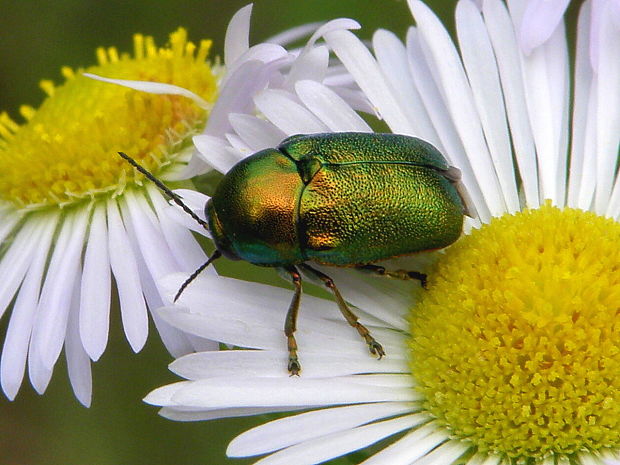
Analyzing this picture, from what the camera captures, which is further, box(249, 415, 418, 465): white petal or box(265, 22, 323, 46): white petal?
box(265, 22, 323, 46): white petal

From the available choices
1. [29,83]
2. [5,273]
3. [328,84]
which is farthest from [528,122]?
[29,83]

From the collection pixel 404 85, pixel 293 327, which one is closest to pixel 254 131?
pixel 404 85

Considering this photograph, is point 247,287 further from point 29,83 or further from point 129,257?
point 29,83

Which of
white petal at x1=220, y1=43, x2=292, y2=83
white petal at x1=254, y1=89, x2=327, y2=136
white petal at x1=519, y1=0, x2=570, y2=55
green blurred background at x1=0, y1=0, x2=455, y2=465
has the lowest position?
green blurred background at x1=0, y1=0, x2=455, y2=465

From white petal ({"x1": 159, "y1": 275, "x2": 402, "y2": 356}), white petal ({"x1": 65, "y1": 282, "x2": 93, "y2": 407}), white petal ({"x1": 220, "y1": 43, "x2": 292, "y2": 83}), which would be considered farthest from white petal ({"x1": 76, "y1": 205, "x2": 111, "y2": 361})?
white petal ({"x1": 220, "y1": 43, "x2": 292, "y2": 83})

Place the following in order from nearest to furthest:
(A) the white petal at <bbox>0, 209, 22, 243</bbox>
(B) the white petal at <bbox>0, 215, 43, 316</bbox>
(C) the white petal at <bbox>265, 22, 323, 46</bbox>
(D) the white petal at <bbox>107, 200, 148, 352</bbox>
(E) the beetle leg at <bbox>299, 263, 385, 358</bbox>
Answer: (E) the beetle leg at <bbox>299, 263, 385, 358</bbox>, (D) the white petal at <bbox>107, 200, 148, 352</bbox>, (B) the white petal at <bbox>0, 215, 43, 316</bbox>, (A) the white petal at <bbox>0, 209, 22, 243</bbox>, (C) the white petal at <bbox>265, 22, 323, 46</bbox>

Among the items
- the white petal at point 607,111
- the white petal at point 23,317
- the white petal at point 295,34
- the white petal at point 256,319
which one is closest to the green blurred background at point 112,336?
the white petal at point 295,34

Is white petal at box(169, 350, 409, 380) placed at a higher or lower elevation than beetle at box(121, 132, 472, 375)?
lower

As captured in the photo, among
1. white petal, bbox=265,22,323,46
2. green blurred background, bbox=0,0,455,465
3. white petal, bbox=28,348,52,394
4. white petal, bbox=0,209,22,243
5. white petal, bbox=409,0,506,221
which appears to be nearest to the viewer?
white petal, bbox=28,348,52,394

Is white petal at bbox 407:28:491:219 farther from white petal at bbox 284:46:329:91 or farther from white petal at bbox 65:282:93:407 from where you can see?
white petal at bbox 65:282:93:407
